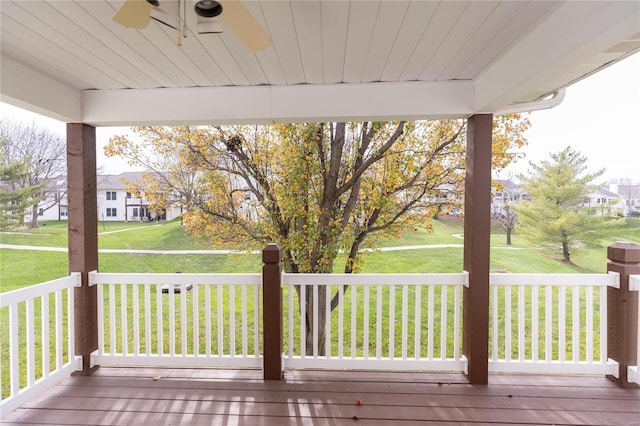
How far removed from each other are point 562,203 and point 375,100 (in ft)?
14.9

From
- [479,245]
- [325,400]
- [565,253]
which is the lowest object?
[325,400]

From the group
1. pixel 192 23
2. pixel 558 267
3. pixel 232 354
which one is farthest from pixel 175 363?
pixel 558 267

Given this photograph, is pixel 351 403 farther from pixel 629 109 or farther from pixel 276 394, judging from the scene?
pixel 629 109

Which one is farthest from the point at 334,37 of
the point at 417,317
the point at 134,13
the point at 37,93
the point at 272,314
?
the point at 417,317

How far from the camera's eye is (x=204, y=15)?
54.8 inches

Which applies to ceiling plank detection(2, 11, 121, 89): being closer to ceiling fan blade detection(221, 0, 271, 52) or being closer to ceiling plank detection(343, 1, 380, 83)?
ceiling fan blade detection(221, 0, 271, 52)

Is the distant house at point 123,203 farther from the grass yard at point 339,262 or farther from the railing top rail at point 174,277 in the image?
the railing top rail at point 174,277

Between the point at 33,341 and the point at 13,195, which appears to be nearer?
the point at 33,341

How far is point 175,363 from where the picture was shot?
9.32 feet

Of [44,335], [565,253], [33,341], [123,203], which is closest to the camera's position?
[33,341]

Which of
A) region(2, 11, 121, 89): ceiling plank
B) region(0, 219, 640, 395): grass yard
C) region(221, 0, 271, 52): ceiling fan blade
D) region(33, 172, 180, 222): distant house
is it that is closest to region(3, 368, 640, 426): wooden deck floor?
region(221, 0, 271, 52): ceiling fan blade

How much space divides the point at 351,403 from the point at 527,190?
4586mm

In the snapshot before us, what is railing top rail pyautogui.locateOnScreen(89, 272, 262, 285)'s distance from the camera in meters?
2.78

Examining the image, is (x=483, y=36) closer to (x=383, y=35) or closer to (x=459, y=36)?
(x=459, y=36)
